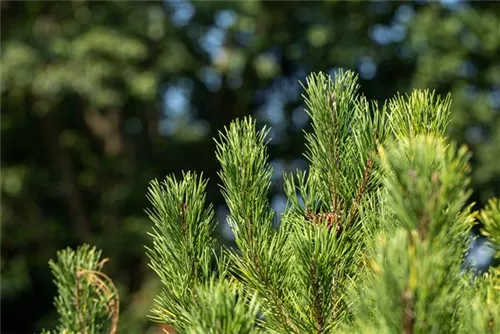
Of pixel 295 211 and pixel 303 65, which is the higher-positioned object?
pixel 303 65

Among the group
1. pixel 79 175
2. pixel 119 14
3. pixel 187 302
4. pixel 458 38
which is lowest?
pixel 187 302

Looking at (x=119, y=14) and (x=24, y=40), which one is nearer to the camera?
(x=24, y=40)

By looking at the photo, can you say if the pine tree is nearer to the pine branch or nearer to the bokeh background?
the pine branch

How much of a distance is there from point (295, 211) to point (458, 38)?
823 cm

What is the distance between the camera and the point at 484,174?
860cm

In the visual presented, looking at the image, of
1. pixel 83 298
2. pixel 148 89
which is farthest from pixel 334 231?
pixel 148 89

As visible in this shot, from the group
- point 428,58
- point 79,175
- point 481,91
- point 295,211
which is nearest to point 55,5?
point 79,175

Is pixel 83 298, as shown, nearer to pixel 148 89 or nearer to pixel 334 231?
pixel 334 231

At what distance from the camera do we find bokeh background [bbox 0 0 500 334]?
848 cm

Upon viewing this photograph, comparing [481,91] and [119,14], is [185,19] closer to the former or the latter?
[119,14]

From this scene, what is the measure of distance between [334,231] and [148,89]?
761 centimetres

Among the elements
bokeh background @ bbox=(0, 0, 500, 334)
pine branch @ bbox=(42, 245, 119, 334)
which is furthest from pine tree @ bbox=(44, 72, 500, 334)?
bokeh background @ bbox=(0, 0, 500, 334)

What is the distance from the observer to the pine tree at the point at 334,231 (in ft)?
2.75

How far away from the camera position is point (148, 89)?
28.0 feet
